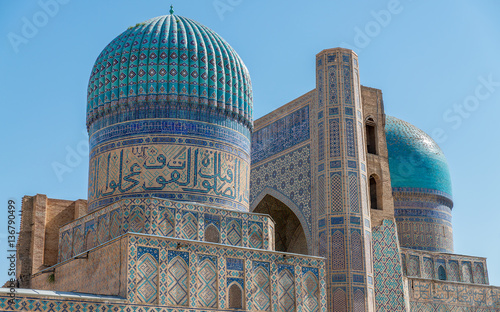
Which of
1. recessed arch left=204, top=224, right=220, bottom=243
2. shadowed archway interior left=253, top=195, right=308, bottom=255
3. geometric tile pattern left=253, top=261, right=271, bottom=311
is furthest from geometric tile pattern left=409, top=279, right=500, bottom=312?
recessed arch left=204, top=224, right=220, bottom=243

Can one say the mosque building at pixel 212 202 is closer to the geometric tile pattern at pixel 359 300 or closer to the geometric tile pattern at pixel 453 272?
the geometric tile pattern at pixel 359 300

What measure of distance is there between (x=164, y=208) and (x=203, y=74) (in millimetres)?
2365

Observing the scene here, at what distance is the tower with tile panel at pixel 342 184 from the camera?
11.8 meters

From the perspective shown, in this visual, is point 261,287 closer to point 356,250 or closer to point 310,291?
point 310,291

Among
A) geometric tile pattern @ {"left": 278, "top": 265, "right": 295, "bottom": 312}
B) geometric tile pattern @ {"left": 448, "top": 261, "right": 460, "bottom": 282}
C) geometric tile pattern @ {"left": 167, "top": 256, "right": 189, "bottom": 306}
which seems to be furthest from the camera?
geometric tile pattern @ {"left": 448, "top": 261, "right": 460, "bottom": 282}

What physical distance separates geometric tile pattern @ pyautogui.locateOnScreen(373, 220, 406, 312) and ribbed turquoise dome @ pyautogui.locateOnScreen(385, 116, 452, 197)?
18.8 ft

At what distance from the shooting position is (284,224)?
14.8 m

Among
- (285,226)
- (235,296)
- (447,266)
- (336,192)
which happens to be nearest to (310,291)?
(235,296)

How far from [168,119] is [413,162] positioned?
9.95m

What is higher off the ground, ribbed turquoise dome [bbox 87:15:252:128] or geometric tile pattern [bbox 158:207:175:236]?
ribbed turquoise dome [bbox 87:15:252:128]

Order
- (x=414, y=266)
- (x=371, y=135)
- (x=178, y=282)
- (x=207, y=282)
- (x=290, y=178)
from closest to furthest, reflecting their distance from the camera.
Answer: (x=178, y=282), (x=207, y=282), (x=290, y=178), (x=371, y=135), (x=414, y=266)

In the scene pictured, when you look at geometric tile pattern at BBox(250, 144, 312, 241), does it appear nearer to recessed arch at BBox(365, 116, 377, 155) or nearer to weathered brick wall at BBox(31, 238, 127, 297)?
recessed arch at BBox(365, 116, 377, 155)

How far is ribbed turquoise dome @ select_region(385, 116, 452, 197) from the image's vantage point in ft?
60.8

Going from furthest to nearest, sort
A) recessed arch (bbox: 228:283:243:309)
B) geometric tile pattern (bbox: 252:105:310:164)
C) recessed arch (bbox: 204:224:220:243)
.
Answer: geometric tile pattern (bbox: 252:105:310:164) → recessed arch (bbox: 204:224:220:243) → recessed arch (bbox: 228:283:243:309)
